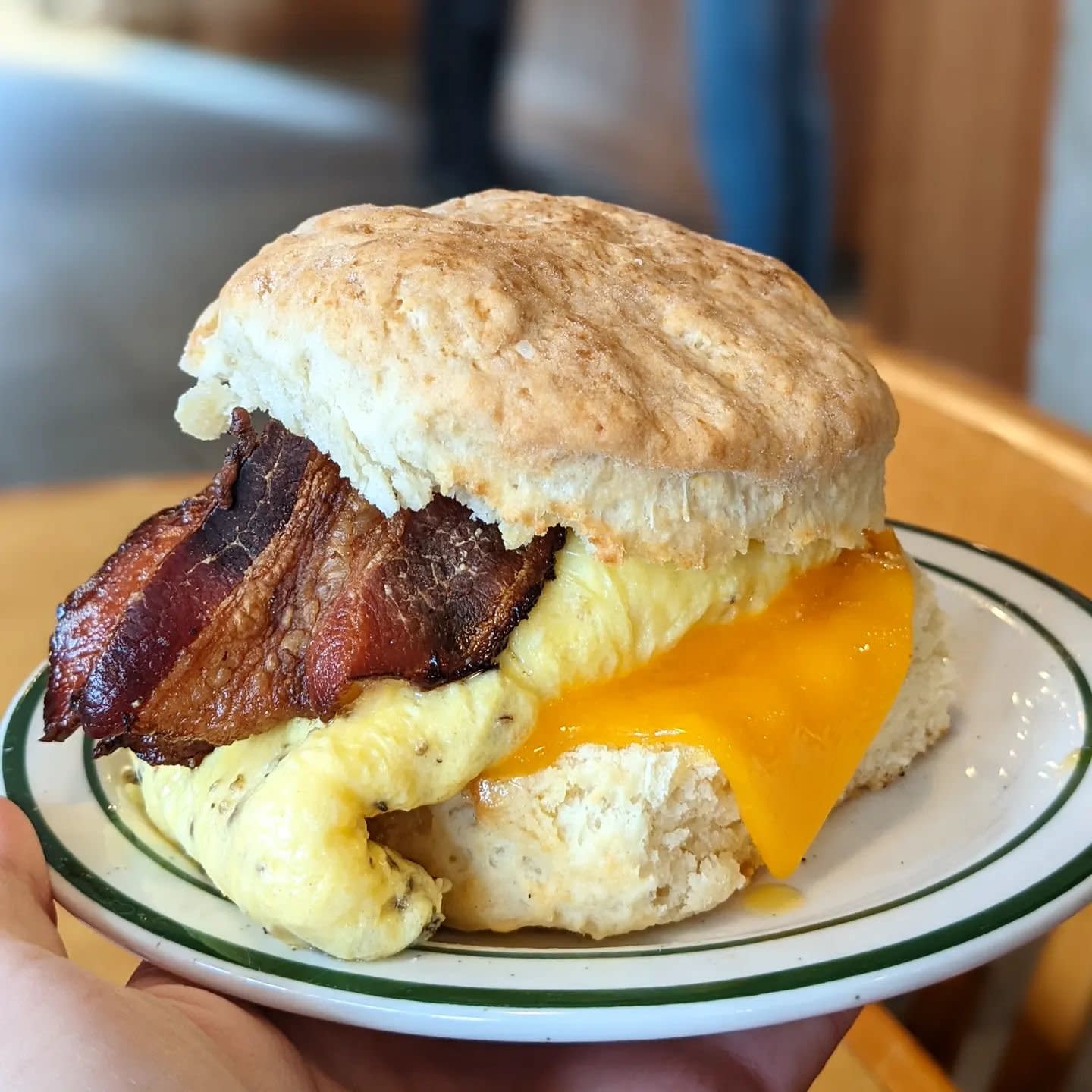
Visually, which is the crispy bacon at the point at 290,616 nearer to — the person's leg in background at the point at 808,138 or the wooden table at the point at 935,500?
the wooden table at the point at 935,500

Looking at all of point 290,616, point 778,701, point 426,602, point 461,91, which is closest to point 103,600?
point 290,616

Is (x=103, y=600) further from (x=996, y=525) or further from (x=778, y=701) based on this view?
(x=996, y=525)

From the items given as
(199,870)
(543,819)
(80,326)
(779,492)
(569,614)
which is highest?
(779,492)

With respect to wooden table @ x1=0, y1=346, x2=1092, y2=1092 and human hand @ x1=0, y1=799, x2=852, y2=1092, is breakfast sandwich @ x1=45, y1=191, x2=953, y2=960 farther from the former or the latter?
wooden table @ x1=0, y1=346, x2=1092, y2=1092

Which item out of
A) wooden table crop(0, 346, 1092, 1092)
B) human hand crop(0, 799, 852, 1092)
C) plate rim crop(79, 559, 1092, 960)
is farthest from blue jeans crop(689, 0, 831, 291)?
human hand crop(0, 799, 852, 1092)

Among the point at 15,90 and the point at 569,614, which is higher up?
the point at 569,614

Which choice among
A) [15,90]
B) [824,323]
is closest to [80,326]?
[15,90]

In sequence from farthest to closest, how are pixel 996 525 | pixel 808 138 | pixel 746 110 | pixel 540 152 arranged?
pixel 540 152
pixel 808 138
pixel 746 110
pixel 996 525

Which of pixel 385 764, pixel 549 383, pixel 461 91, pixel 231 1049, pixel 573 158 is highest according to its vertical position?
pixel 549 383

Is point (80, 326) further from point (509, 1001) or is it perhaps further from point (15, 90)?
point (509, 1001)
